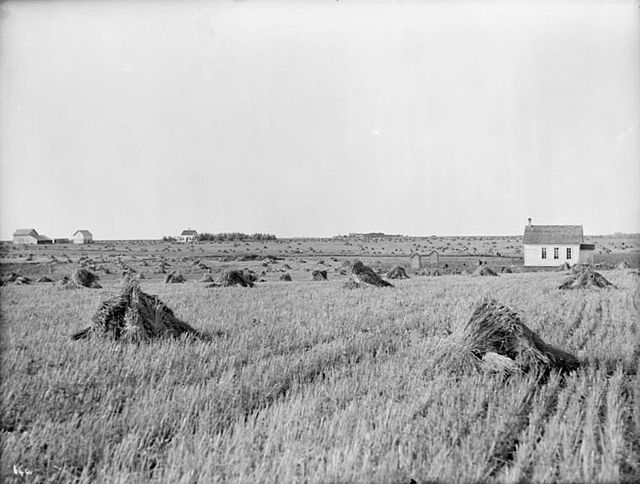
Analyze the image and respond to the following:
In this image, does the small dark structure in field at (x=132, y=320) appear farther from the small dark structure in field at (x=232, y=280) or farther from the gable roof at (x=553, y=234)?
the gable roof at (x=553, y=234)

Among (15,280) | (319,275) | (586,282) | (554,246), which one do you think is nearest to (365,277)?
(586,282)

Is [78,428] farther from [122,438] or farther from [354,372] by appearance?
[354,372]

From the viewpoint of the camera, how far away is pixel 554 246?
52.3 meters

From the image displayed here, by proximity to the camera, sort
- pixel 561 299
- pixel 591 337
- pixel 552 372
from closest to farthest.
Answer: pixel 552 372 → pixel 591 337 → pixel 561 299


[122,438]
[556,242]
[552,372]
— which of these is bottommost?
[122,438]

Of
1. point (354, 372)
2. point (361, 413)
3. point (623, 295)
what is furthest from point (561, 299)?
point (361, 413)

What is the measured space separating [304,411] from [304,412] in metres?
0.04

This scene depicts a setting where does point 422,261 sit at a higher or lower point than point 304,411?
higher

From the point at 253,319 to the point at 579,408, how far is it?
842 centimetres

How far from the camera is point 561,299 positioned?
1808 cm

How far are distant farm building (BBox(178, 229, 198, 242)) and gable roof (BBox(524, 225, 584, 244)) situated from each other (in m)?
70.1

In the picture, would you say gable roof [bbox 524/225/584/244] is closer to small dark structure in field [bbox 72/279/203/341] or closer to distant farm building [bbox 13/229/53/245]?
small dark structure in field [bbox 72/279/203/341]

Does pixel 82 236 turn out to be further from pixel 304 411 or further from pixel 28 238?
pixel 304 411

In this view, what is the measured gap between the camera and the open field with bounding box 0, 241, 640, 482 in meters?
4.60
